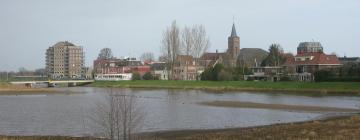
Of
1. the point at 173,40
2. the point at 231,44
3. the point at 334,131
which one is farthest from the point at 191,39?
the point at 334,131

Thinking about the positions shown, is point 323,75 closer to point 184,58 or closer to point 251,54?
point 184,58

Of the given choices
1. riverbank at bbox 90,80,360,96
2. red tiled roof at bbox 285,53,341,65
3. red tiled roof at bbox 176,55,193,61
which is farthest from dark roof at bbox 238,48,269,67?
riverbank at bbox 90,80,360,96

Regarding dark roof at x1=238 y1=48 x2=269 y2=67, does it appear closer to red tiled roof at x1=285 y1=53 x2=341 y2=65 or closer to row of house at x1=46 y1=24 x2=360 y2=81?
row of house at x1=46 y1=24 x2=360 y2=81

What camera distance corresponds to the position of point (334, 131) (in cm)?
2034

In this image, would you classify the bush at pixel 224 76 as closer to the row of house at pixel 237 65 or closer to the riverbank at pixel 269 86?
the riverbank at pixel 269 86

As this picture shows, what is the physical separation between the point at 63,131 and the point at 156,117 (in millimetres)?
10595

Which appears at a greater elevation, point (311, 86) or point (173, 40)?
point (173, 40)

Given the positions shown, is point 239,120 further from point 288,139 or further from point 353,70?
point 353,70

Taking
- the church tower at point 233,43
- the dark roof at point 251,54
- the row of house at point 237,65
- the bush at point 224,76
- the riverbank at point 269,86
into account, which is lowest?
the riverbank at point 269,86

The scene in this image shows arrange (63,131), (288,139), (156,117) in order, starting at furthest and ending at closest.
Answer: (156,117) → (63,131) → (288,139)

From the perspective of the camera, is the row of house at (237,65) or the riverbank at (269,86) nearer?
the riverbank at (269,86)

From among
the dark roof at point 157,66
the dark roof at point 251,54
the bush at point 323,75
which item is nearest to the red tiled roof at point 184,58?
the bush at point 323,75

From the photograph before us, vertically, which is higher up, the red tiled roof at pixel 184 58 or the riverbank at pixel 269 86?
the red tiled roof at pixel 184 58

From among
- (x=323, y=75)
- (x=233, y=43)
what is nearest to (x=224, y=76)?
(x=323, y=75)
